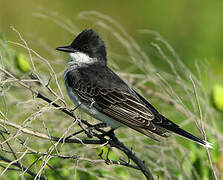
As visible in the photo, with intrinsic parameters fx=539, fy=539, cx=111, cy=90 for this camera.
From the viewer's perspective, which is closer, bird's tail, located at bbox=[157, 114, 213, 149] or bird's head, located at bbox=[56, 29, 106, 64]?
bird's tail, located at bbox=[157, 114, 213, 149]

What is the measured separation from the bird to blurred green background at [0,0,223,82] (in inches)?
161

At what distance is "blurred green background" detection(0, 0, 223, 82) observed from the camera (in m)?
9.27

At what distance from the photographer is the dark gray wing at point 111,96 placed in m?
4.42

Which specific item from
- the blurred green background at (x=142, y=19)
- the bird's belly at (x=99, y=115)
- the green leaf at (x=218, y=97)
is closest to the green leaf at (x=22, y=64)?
the bird's belly at (x=99, y=115)

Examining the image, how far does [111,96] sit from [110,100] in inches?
2.3

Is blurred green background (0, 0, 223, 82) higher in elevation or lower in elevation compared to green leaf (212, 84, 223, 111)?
higher

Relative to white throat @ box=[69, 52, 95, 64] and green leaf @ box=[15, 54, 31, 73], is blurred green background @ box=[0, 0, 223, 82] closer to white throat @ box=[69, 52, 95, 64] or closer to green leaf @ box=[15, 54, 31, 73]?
white throat @ box=[69, 52, 95, 64]

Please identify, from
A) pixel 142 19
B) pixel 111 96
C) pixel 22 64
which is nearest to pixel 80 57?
pixel 111 96

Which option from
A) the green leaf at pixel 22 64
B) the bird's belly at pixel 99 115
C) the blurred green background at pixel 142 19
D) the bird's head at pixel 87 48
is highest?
the blurred green background at pixel 142 19

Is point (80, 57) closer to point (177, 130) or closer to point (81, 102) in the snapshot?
point (81, 102)

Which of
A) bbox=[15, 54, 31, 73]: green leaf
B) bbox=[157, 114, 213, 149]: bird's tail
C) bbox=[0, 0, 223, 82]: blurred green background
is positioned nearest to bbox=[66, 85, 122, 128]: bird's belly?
bbox=[157, 114, 213, 149]: bird's tail

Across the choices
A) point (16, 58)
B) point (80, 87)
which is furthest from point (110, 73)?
point (16, 58)

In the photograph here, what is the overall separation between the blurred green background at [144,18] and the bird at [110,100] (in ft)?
13.4

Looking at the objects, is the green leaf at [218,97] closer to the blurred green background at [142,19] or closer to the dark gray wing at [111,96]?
the dark gray wing at [111,96]
